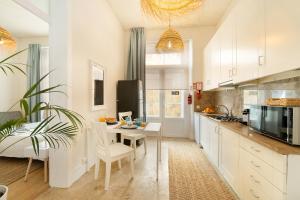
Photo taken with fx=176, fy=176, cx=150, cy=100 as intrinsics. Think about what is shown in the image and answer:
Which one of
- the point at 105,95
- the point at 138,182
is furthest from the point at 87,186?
the point at 105,95

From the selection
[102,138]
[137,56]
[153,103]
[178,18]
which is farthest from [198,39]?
[102,138]

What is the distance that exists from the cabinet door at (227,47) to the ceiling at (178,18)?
120 cm

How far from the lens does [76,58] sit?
2.59 metres

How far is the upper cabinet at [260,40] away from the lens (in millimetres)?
1347

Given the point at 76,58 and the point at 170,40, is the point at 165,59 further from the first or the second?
the point at 76,58

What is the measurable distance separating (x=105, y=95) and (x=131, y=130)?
1.56 meters

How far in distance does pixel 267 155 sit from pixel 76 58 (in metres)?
2.57

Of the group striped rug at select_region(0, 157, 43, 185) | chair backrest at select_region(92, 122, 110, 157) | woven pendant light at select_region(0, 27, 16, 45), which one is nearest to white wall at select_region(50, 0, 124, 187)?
chair backrest at select_region(92, 122, 110, 157)

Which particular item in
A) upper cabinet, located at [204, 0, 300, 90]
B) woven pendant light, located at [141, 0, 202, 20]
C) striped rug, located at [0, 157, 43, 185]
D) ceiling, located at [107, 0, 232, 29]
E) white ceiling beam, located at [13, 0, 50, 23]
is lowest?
striped rug, located at [0, 157, 43, 185]

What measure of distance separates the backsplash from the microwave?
13.5 inches

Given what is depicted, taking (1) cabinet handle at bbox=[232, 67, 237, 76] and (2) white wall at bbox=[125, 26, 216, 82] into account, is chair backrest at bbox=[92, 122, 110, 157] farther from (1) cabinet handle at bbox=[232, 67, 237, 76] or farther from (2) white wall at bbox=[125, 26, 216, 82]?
(2) white wall at bbox=[125, 26, 216, 82]

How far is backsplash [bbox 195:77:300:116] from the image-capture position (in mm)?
1790

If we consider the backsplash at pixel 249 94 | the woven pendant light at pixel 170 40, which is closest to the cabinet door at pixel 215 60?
the backsplash at pixel 249 94

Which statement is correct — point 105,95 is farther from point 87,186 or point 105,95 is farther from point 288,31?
point 288,31
